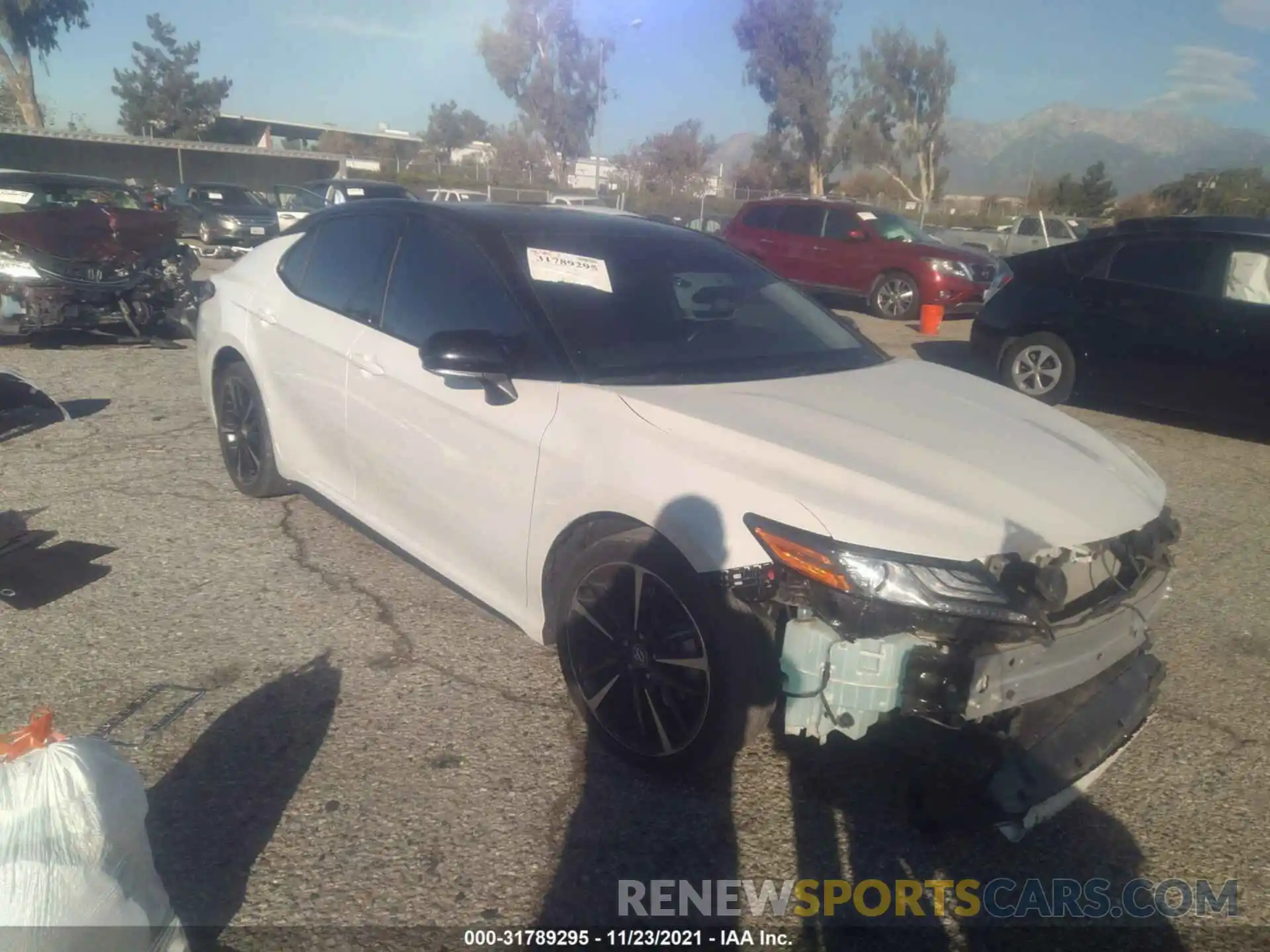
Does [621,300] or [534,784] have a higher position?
[621,300]

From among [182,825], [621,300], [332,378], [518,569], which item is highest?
[621,300]

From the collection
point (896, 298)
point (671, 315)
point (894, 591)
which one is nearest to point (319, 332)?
point (671, 315)

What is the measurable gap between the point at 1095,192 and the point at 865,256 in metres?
31.1

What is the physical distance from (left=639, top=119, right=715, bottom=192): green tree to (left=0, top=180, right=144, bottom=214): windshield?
3927 centimetres

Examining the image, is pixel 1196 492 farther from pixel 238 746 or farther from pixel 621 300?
pixel 238 746

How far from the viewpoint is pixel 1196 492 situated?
6355mm

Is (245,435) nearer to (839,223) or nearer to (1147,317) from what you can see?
(1147,317)

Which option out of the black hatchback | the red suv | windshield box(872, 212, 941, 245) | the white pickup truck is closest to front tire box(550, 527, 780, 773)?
the black hatchback

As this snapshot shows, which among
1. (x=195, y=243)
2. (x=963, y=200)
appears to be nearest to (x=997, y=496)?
(x=195, y=243)

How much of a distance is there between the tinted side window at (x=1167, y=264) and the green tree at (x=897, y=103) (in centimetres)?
4320

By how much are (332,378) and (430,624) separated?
1104mm

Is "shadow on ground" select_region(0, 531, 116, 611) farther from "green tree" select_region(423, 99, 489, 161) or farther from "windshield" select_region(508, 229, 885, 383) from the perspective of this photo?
"green tree" select_region(423, 99, 489, 161)

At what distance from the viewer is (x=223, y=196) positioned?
21.9 m

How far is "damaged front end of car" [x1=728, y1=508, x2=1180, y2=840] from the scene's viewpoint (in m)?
2.39
